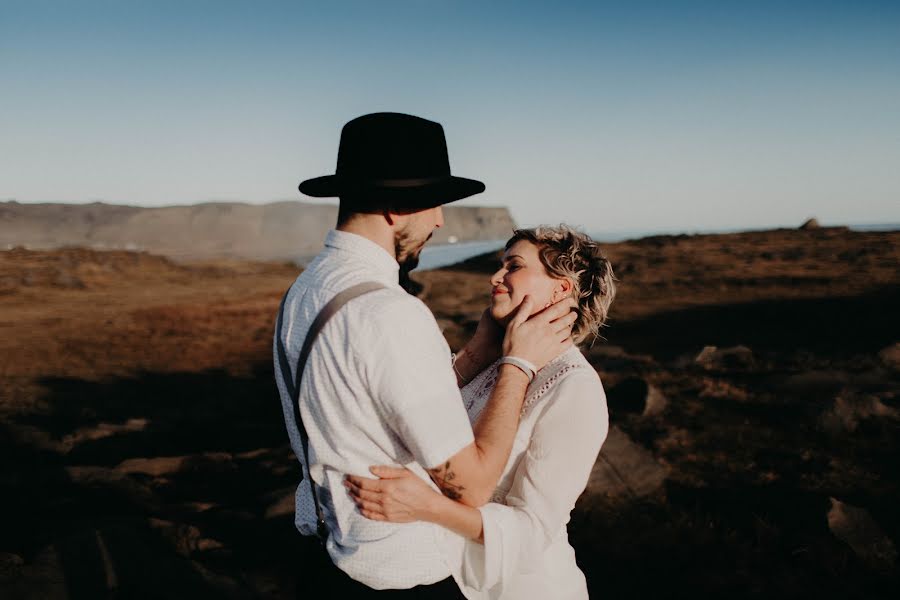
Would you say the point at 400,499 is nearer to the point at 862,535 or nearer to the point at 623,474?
the point at 623,474

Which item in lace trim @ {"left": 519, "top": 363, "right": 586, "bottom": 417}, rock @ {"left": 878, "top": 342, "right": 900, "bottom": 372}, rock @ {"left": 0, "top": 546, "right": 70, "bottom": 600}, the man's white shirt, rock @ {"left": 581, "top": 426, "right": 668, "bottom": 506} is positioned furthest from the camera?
rock @ {"left": 878, "top": 342, "right": 900, "bottom": 372}

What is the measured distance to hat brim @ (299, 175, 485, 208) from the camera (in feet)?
5.41

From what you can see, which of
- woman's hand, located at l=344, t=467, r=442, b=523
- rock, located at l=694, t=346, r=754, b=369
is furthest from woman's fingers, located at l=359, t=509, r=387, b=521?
rock, located at l=694, t=346, r=754, b=369

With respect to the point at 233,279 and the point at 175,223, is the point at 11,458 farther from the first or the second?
the point at 175,223

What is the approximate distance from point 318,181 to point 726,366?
545 inches

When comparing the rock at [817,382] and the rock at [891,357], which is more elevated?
the rock at [891,357]

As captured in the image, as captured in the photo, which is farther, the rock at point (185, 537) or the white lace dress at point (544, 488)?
the rock at point (185, 537)

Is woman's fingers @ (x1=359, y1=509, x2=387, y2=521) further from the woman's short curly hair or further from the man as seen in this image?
the woman's short curly hair

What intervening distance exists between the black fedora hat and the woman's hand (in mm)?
811

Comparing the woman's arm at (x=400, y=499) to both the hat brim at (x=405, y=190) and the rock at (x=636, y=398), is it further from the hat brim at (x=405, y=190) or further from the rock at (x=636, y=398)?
the rock at (x=636, y=398)

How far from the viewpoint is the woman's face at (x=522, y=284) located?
2.31m

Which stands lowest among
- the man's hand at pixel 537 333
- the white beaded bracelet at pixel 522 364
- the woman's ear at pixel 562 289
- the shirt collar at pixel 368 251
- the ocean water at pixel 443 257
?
the ocean water at pixel 443 257

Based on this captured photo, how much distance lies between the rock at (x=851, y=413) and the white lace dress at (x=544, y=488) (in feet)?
29.8

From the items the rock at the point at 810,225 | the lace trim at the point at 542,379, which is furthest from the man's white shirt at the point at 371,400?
the rock at the point at 810,225
